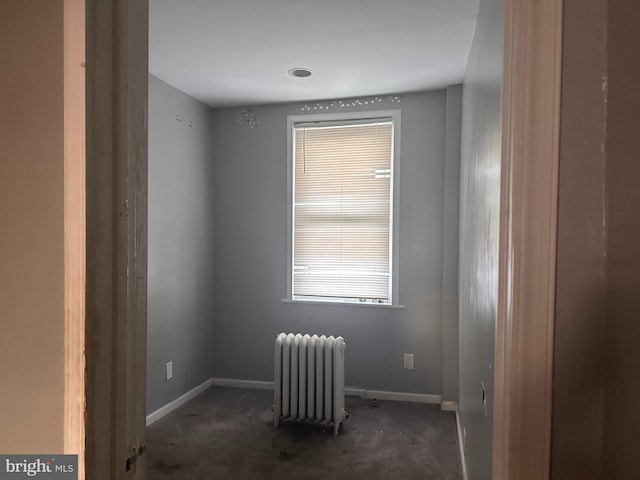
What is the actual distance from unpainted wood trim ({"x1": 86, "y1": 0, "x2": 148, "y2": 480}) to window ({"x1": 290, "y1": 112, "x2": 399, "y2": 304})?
2.77 meters

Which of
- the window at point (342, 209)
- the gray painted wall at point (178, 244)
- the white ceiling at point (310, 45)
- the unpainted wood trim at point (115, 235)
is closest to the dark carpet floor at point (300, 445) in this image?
the gray painted wall at point (178, 244)

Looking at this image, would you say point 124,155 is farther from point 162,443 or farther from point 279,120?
point 279,120

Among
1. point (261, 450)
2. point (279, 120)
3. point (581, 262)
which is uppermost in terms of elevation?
point (279, 120)

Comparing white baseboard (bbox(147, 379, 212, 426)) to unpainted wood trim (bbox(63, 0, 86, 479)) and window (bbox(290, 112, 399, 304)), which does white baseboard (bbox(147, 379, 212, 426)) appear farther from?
unpainted wood trim (bbox(63, 0, 86, 479))

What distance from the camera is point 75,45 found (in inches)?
28.6

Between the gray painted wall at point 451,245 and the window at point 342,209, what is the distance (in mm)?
444

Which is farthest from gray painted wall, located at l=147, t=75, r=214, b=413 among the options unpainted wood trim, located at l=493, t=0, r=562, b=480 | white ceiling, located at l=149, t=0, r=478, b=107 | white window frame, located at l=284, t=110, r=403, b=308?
unpainted wood trim, located at l=493, t=0, r=562, b=480

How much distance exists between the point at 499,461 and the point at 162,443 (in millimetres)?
2646

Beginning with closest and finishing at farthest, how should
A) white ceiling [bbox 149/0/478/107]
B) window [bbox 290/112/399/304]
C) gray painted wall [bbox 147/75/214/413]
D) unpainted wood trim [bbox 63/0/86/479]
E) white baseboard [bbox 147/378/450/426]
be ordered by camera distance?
unpainted wood trim [bbox 63/0/86/479], white ceiling [bbox 149/0/478/107], gray painted wall [bbox 147/75/214/413], white baseboard [bbox 147/378/450/426], window [bbox 290/112/399/304]

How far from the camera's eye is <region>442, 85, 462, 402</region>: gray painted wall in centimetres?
322

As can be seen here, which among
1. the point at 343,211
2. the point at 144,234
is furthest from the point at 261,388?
the point at 144,234

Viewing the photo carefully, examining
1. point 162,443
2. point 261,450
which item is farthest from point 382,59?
point 162,443

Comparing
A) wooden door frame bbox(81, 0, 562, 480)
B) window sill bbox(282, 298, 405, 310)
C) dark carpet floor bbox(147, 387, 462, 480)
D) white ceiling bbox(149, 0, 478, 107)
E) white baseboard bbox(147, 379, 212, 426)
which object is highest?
white ceiling bbox(149, 0, 478, 107)

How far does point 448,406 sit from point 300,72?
9.10 feet
